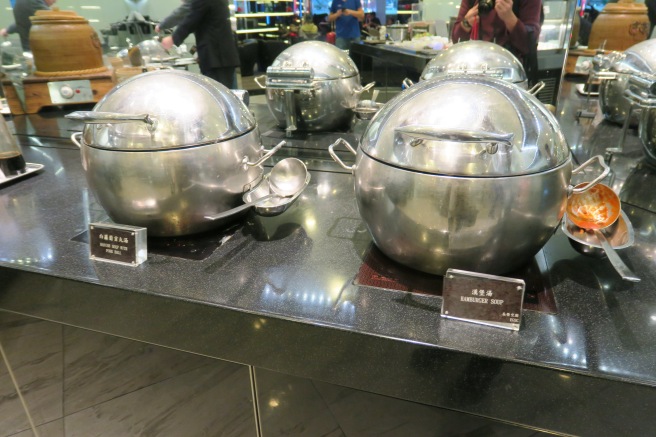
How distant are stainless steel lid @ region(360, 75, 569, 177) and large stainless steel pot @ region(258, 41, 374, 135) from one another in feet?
A: 2.41

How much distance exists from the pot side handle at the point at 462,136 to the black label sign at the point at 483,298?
6.4 inches

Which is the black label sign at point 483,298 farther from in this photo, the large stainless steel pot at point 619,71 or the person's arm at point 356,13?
the person's arm at point 356,13

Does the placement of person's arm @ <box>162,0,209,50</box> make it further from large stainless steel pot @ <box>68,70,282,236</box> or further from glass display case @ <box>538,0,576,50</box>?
glass display case @ <box>538,0,576,50</box>

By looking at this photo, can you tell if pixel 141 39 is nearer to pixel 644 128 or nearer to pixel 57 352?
pixel 57 352

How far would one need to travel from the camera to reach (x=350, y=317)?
65 centimetres

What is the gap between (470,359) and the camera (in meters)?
0.58

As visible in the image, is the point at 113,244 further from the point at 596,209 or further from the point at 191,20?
the point at 191,20

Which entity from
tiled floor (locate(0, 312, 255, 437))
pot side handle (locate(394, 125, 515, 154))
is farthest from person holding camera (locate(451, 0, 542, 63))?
tiled floor (locate(0, 312, 255, 437))

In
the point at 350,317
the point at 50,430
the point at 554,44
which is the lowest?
the point at 50,430

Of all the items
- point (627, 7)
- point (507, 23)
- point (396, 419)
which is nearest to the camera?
point (396, 419)

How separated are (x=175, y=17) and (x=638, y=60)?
1529mm

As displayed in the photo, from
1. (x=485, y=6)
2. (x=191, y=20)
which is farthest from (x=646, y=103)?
(x=191, y=20)

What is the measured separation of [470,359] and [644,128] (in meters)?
0.87

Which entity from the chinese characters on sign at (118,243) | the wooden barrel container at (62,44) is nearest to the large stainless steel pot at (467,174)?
the chinese characters on sign at (118,243)
